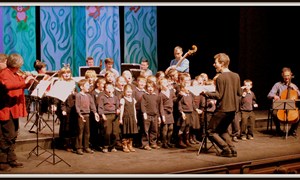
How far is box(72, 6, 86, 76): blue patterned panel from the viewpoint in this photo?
491 inches

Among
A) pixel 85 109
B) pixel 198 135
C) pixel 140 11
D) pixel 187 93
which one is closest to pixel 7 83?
pixel 85 109

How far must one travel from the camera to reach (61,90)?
7.72 meters

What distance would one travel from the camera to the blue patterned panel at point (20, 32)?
1150cm

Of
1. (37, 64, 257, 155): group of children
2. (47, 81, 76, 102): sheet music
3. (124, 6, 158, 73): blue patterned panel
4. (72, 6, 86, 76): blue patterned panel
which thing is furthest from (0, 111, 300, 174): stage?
(124, 6, 158, 73): blue patterned panel

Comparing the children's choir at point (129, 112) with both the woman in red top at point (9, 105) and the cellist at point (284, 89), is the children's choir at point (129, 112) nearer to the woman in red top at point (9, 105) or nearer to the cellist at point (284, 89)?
the woman in red top at point (9, 105)

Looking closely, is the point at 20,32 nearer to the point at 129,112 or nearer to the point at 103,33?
the point at 103,33

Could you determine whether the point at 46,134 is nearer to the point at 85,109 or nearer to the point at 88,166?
the point at 85,109

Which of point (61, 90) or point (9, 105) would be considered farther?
point (61, 90)

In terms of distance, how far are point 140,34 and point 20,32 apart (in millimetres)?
2991

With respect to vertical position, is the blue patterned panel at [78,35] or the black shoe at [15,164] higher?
the blue patterned panel at [78,35]

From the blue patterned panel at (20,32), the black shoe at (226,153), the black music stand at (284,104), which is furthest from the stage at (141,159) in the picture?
the blue patterned panel at (20,32)

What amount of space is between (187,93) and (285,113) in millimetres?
2317

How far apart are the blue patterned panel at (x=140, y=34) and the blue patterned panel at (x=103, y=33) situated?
12.7 inches

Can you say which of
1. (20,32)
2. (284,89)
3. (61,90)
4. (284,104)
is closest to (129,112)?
(61,90)
